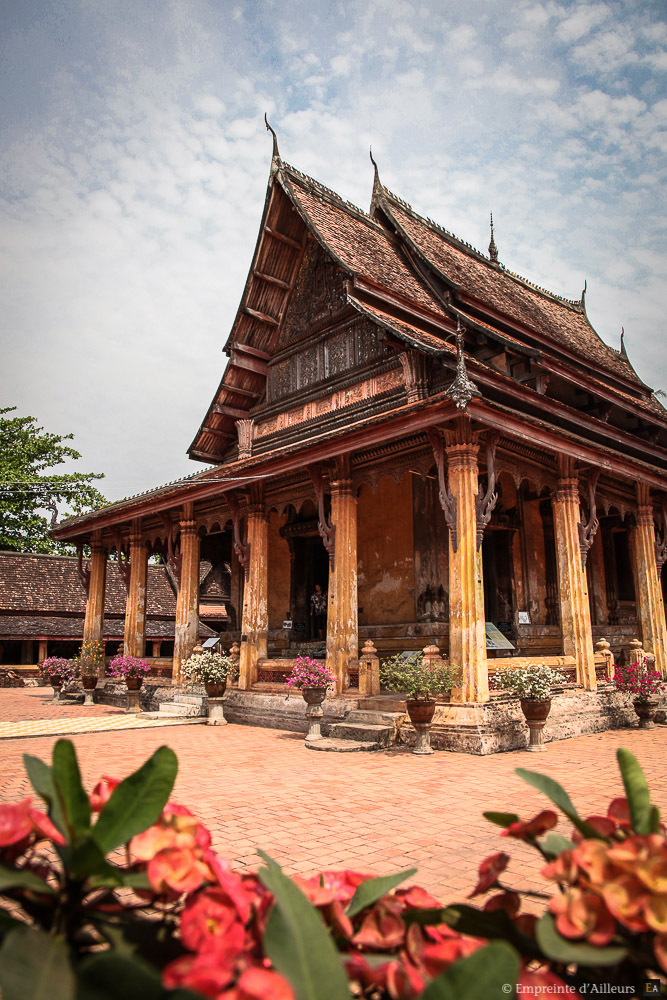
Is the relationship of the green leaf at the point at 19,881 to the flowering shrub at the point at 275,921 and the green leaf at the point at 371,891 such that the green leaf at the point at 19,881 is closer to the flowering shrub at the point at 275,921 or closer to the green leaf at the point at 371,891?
the flowering shrub at the point at 275,921

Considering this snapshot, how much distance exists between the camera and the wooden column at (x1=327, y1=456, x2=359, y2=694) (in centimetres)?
1112

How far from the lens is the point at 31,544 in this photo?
35969 millimetres

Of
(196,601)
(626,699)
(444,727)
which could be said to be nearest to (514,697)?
(444,727)

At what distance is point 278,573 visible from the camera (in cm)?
1680

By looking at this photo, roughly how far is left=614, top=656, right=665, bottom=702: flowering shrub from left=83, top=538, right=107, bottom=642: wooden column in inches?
526

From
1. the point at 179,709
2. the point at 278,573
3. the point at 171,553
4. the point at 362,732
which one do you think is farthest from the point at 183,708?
the point at 362,732

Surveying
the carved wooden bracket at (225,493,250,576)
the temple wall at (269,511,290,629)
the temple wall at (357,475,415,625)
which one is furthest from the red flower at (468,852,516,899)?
the temple wall at (269,511,290,629)

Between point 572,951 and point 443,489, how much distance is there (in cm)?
862

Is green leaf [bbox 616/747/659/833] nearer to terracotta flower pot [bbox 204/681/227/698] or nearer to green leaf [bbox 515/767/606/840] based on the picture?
green leaf [bbox 515/767/606/840]

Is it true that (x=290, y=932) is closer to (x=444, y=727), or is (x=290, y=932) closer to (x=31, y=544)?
(x=444, y=727)

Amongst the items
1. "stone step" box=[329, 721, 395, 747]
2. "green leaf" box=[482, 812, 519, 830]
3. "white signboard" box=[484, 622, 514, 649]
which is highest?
"white signboard" box=[484, 622, 514, 649]

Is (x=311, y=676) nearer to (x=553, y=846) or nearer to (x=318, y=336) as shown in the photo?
(x=318, y=336)

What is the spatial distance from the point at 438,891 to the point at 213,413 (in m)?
13.6

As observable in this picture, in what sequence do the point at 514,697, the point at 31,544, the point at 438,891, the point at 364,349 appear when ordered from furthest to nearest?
the point at 31,544, the point at 364,349, the point at 514,697, the point at 438,891
